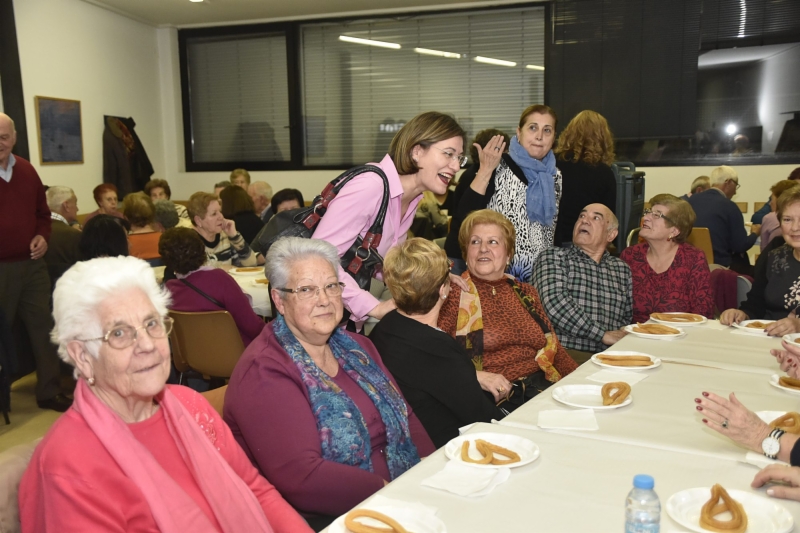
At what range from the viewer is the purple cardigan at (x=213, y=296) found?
349 cm

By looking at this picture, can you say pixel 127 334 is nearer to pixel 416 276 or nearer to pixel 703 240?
pixel 416 276

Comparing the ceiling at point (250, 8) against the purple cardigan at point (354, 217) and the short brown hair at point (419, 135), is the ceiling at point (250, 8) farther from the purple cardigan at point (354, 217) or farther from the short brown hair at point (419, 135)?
the purple cardigan at point (354, 217)

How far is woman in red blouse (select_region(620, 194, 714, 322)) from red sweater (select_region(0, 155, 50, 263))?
12.0 ft

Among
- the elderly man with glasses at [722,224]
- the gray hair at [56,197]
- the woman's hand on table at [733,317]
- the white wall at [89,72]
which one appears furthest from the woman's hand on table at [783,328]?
the white wall at [89,72]

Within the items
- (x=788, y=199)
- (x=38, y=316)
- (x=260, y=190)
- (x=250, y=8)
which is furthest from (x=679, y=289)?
(x=250, y=8)

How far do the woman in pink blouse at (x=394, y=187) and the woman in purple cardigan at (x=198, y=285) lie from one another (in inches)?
47.0

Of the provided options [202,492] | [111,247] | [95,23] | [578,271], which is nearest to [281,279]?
[202,492]

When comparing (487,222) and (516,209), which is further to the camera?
(516,209)

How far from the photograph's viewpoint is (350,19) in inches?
327

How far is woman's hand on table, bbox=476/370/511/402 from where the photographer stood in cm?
255

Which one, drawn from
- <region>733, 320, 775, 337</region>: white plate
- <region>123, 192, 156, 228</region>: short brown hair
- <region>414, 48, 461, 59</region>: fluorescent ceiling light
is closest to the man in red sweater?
<region>123, 192, 156, 228</region>: short brown hair

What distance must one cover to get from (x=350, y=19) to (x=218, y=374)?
590 cm

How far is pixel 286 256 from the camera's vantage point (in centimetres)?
196

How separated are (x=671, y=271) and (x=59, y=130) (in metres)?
6.21
